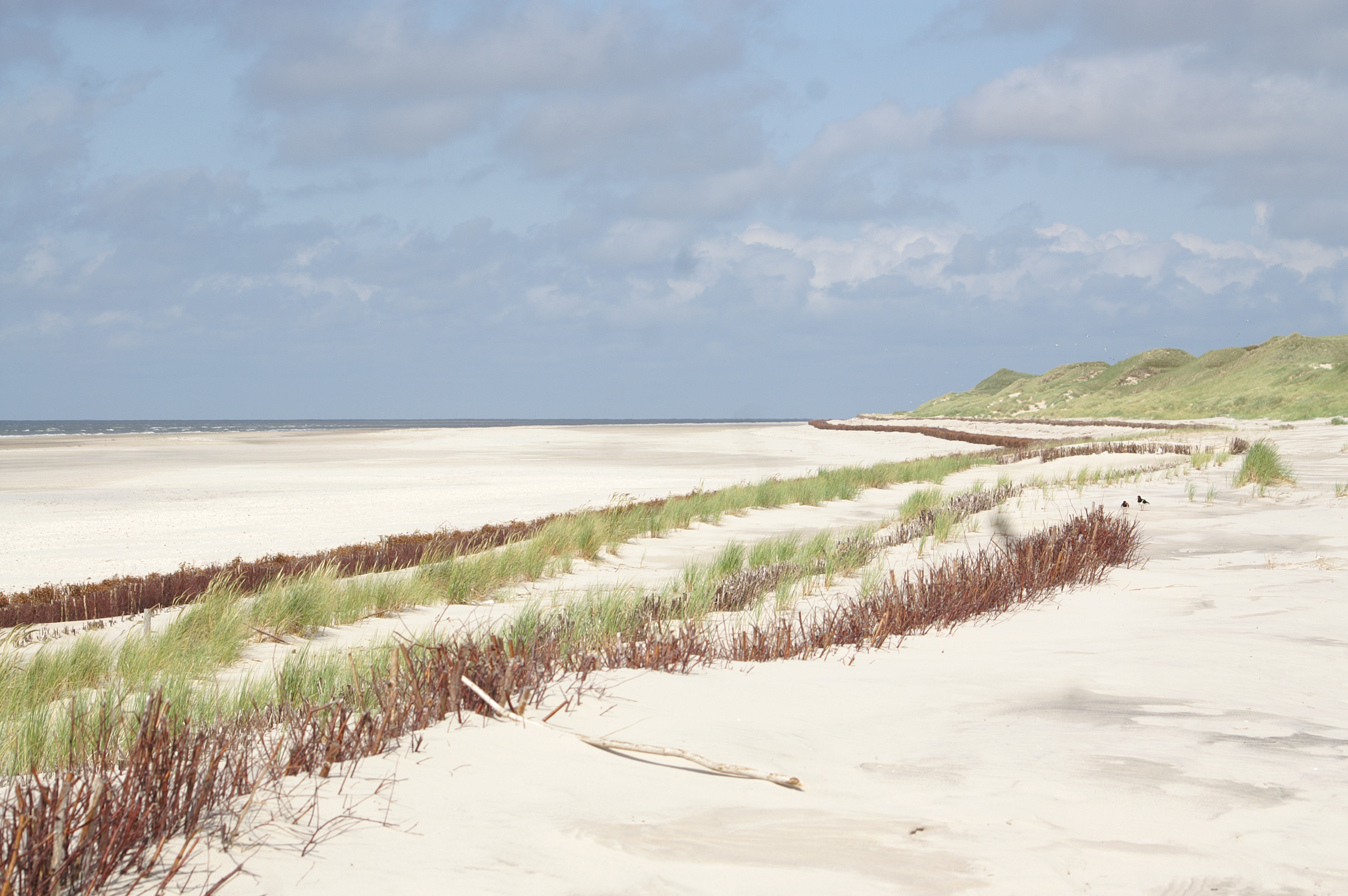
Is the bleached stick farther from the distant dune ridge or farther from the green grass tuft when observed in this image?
the distant dune ridge

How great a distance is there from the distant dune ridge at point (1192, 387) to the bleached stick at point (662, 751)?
49887 millimetres

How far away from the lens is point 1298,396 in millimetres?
53219

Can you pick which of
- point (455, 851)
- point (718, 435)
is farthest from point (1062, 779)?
point (718, 435)

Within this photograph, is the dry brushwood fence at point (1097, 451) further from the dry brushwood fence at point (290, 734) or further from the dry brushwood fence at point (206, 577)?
the dry brushwood fence at point (290, 734)

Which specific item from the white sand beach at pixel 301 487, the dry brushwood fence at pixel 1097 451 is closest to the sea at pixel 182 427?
the white sand beach at pixel 301 487

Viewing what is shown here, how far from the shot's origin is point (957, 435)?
46.3m

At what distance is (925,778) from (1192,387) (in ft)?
270

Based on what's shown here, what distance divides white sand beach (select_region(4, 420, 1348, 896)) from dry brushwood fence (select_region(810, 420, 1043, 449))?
30.2m

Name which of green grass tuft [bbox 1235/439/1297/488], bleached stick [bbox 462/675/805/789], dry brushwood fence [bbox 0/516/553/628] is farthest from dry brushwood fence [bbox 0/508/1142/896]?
green grass tuft [bbox 1235/439/1297/488]

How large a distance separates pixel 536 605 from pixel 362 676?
1.81 m

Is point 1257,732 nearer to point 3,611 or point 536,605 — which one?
point 536,605

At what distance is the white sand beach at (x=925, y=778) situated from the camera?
7.94 feet

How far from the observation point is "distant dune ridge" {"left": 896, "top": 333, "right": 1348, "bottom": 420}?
53.7m

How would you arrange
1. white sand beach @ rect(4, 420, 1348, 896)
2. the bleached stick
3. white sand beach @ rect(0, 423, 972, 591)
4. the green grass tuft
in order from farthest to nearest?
the green grass tuft, white sand beach @ rect(0, 423, 972, 591), the bleached stick, white sand beach @ rect(4, 420, 1348, 896)
